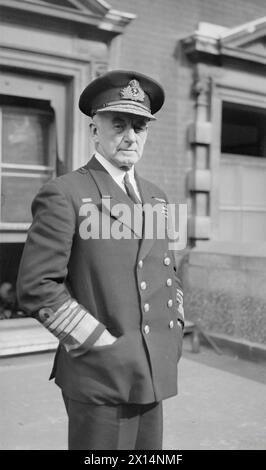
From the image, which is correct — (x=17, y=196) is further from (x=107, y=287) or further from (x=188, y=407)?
(x=107, y=287)

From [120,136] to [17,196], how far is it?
3.76 meters

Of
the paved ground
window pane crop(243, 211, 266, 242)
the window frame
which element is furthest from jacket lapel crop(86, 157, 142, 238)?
window pane crop(243, 211, 266, 242)

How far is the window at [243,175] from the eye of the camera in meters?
7.11

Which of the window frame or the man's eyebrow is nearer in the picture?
the man's eyebrow

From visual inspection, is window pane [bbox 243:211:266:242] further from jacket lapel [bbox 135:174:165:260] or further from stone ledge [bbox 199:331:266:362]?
jacket lapel [bbox 135:174:165:260]

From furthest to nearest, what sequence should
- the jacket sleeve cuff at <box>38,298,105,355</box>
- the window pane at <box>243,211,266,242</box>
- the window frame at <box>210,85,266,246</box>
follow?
the window pane at <box>243,211,266,242</box>
the window frame at <box>210,85,266,246</box>
the jacket sleeve cuff at <box>38,298,105,355</box>

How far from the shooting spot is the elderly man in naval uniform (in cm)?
201

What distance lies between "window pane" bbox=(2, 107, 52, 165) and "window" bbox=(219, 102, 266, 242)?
7.79 ft

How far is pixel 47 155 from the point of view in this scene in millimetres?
5852

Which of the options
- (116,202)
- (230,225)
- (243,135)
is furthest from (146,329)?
(243,135)

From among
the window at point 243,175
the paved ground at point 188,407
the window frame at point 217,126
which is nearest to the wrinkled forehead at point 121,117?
the paved ground at point 188,407

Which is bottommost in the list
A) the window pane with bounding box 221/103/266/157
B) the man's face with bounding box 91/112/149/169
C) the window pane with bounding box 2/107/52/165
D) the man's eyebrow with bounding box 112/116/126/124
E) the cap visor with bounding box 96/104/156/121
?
the man's face with bounding box 91/112/149/169

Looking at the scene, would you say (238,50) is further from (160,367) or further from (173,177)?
(160,367)

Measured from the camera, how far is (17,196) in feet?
18.8
